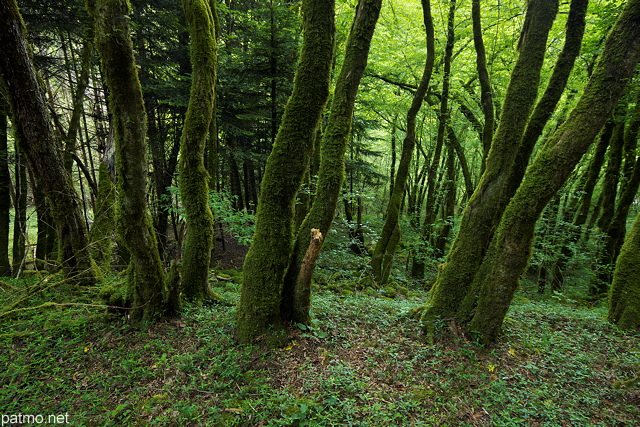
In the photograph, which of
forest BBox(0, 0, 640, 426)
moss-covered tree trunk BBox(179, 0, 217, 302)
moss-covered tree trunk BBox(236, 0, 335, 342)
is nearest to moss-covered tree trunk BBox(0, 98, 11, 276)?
forest BBox(0, 0, 640, 426)

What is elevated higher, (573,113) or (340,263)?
(573,113)

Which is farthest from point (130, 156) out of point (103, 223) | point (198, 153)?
point (103, 223)

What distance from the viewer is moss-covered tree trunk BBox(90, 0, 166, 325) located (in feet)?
11.4

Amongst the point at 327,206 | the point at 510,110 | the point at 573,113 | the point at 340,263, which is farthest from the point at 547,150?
the point at 340,263

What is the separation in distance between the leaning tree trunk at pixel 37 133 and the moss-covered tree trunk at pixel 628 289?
9.36m

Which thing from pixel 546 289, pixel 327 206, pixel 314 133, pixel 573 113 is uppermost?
pixel 573 113

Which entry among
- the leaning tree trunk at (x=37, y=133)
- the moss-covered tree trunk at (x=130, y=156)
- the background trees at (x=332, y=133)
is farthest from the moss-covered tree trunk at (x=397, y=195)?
the leaning tree trunk at (x=37, y=133)

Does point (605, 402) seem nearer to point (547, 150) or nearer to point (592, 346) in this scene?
point (592, 346)

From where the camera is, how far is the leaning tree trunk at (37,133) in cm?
424

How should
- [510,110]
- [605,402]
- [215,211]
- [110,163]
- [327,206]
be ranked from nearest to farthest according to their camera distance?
1. [605,402]
2. [327,206]
3. [510,110]
4. [110,163]
5. [215,211]

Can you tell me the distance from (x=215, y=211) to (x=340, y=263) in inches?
213

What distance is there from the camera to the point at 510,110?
451 cm

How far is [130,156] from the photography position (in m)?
3.94

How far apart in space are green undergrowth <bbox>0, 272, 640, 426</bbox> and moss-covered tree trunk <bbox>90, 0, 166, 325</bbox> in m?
0.61
